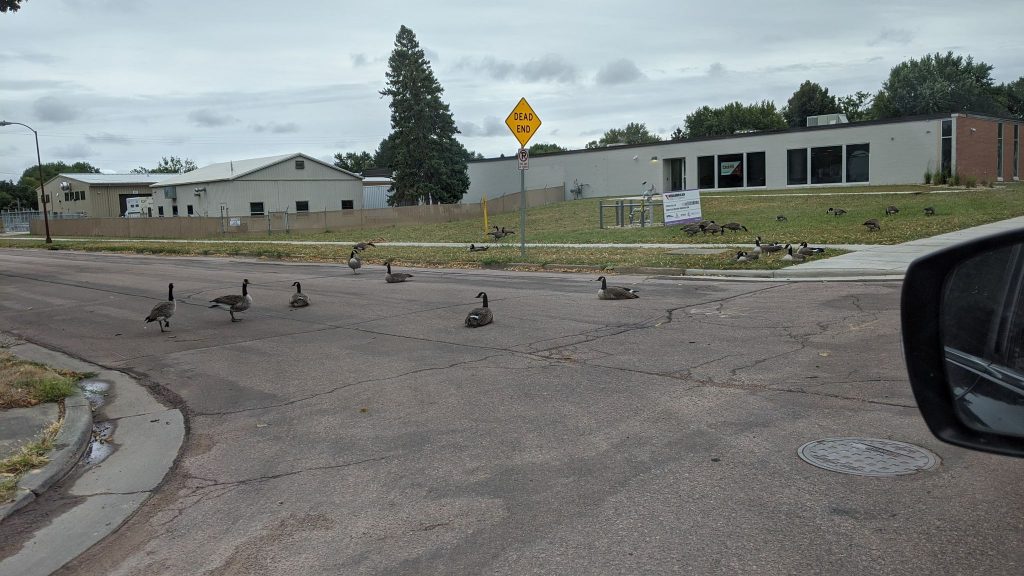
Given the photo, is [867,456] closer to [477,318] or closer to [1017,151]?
[477,318]

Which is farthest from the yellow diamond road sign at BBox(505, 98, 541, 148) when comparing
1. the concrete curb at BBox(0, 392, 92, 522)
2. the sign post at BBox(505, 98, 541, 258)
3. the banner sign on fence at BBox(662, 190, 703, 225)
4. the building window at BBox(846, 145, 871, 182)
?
the building window at BBox(846, 145, 871, 182)

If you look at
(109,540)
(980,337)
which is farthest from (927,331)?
(109,540)

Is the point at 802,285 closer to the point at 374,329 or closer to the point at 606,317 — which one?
the point at 606,317

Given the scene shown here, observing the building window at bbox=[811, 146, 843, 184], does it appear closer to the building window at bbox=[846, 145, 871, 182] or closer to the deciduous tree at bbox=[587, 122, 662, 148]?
the building window at bbox=[846, 145, 871, 182]

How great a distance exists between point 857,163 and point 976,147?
251 inches

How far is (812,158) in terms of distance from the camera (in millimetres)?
47875

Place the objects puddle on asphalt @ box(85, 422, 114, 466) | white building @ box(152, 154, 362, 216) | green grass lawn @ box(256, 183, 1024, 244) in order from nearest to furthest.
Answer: puddle on asphalt @ box(85, 422, 114, 466), green grass lawn @ box(256, 183, 1024, 244), white building @ box(152, 154, 362, 216)

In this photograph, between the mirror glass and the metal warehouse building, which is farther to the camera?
the metal warehouse building

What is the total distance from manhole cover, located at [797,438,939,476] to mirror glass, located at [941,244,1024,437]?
2.59 meters

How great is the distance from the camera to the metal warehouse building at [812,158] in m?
44.0

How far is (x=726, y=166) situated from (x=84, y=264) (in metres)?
37.7

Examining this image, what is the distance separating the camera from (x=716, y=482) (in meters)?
5.03

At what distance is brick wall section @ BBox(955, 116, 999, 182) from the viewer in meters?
43.2

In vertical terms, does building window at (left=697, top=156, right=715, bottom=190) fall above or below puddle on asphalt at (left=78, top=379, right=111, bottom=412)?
above
